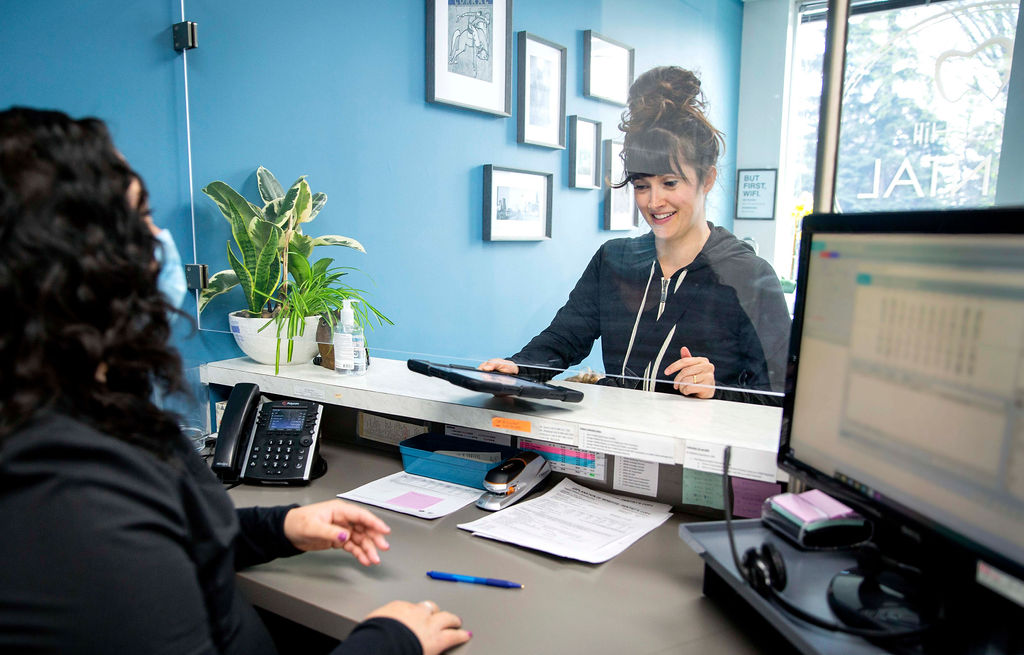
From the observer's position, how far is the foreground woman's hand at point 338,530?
974mm

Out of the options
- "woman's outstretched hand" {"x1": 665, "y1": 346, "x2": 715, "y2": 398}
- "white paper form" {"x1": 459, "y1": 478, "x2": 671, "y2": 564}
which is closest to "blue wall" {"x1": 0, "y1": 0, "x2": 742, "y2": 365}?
"woman's outstretched hand" {"x1": 665, "y1": 346, "x2": 715, "y2": 398}

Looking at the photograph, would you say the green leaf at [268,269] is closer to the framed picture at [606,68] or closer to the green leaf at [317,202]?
the green leaf at [317,202]

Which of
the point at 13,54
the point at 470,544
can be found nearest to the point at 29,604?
the point at 470,544

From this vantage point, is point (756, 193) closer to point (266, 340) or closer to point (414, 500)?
point (414, 500)

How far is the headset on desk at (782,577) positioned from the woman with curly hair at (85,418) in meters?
0.61

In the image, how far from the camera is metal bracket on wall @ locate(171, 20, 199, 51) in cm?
163

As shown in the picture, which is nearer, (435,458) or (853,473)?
(853,473)

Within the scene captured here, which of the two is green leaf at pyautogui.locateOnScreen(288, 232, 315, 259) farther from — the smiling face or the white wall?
the white wall

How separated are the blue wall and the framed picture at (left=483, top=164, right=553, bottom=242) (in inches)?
1.2

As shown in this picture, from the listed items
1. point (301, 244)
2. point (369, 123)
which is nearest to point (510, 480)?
point (301, 244)

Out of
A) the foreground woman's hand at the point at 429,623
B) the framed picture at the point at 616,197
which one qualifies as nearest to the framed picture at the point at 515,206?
the framed picture at the point at 616,197

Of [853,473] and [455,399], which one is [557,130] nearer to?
[455,399]

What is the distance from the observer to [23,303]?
57cm

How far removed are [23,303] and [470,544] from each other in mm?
714
